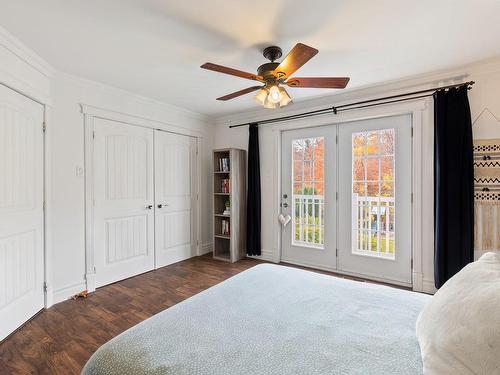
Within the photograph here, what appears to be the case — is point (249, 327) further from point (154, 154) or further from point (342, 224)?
point (154, 154)

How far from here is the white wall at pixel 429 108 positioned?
2598 millimetres

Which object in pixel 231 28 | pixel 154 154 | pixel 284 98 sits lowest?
pixel 154 154

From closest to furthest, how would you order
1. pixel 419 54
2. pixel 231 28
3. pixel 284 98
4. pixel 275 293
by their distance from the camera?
1. pixel 275 293
2. pixel 231 28
3. pixel 284 98
4. pixel 419 54

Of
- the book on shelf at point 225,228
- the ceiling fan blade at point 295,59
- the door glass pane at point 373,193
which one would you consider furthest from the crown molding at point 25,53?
the door glass pane at point 373,193

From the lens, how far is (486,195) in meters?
2.60

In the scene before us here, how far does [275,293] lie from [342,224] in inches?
89.5

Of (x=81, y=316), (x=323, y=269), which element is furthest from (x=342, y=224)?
(x=81, y=316)

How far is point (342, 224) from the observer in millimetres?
3535

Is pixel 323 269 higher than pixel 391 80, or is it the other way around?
pixel 391 80

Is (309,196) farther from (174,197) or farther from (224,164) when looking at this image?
(174,197)

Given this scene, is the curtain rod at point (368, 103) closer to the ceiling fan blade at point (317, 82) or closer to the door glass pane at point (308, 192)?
the door glass pane at point (308, 192)

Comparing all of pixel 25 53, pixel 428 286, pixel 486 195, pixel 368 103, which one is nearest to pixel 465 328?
pixel 486 195

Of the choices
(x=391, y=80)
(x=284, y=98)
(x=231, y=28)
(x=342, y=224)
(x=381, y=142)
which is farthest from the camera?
(x=342, y=224)

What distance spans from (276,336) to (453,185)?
8.40 feet
